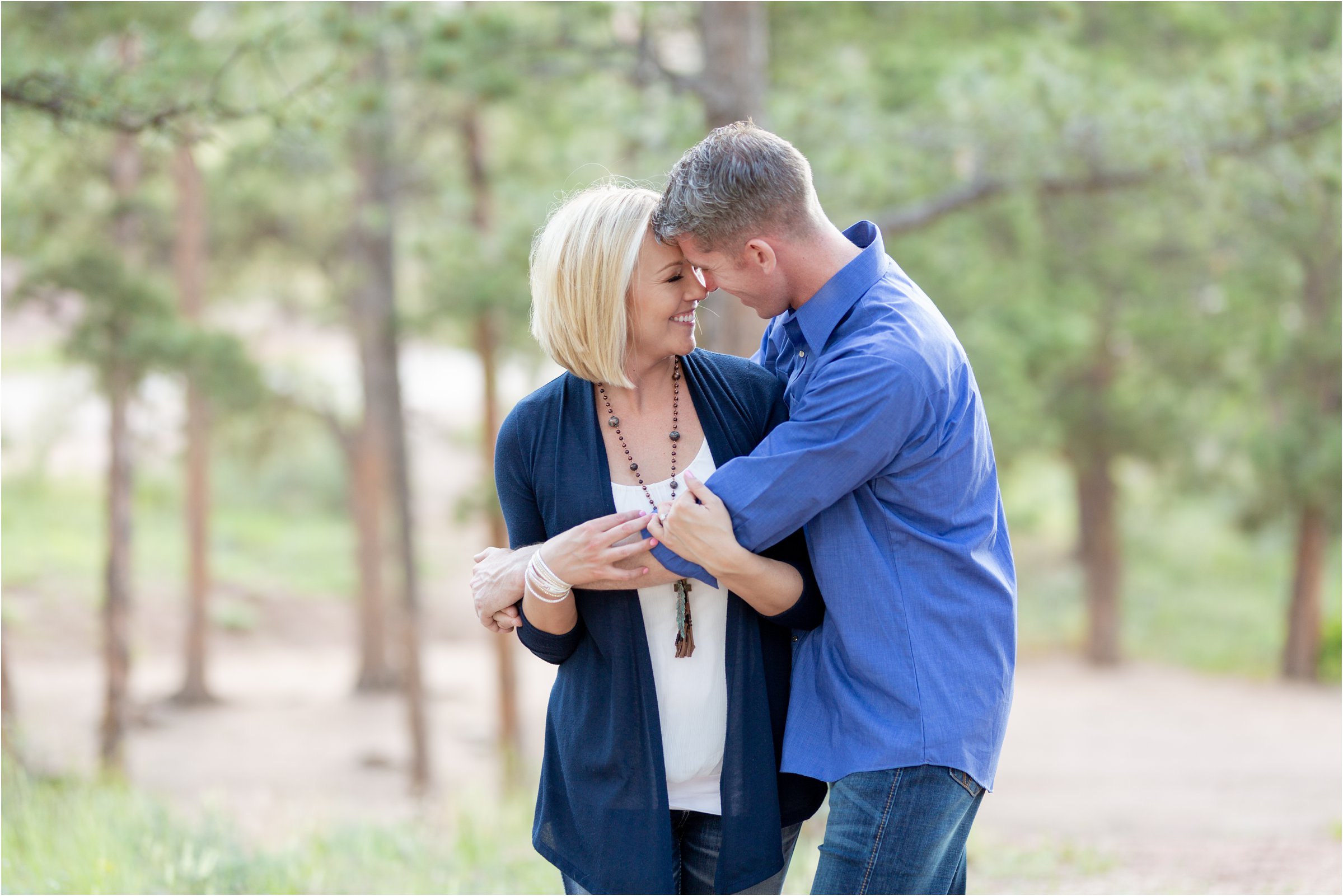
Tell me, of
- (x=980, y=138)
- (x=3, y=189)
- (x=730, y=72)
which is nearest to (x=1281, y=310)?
(x=980, y=138)

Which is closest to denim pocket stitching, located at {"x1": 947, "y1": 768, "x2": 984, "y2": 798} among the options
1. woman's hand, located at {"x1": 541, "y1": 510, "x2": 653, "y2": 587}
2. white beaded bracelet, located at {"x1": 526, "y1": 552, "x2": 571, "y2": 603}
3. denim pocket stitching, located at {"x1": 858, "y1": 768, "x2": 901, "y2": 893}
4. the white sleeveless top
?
denim pocket stitching, located at {"x1": 858, "y1": 768, "x2": 901, "y2": 893}

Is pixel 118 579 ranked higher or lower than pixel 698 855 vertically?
higher

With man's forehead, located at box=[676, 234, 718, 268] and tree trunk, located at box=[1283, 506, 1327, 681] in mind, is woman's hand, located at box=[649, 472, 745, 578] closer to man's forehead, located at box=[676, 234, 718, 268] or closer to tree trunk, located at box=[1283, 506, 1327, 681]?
man's forehead, located at box=[676, 234, 718, 268]

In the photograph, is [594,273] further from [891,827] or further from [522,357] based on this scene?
[522,357]

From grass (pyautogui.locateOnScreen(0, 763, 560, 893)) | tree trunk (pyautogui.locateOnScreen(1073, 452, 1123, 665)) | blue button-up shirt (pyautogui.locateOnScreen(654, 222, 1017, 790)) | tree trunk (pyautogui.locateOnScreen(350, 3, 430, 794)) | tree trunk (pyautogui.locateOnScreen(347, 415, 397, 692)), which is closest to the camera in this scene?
blue button-up shirt (pyautogui.locateOnScreen(654, 222, 1017, 790))

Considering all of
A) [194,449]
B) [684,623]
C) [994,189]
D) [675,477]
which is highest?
[994,189]

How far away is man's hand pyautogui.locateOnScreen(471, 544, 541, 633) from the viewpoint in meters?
2.27

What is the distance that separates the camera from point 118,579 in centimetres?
963

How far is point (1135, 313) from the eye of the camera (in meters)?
12.7

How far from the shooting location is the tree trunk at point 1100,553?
14789 millimetres

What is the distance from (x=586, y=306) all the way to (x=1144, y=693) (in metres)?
13.3

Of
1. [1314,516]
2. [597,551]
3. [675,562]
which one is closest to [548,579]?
[597,551]

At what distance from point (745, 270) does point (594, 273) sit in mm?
292

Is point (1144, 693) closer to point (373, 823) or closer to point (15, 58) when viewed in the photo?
point (373, 823)
